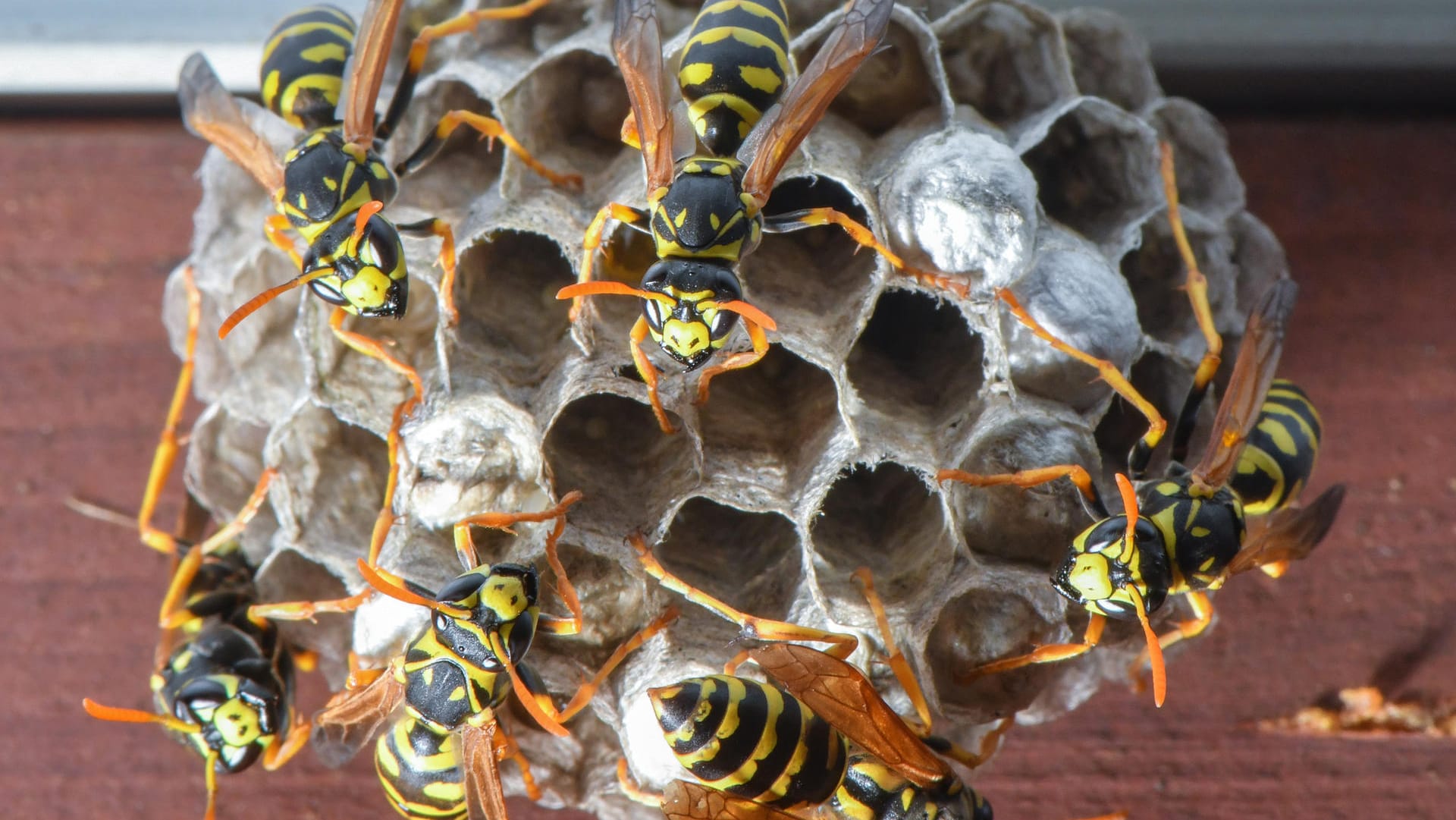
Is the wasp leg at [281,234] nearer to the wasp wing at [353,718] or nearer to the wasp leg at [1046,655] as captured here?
the wasp wing at [353,718]

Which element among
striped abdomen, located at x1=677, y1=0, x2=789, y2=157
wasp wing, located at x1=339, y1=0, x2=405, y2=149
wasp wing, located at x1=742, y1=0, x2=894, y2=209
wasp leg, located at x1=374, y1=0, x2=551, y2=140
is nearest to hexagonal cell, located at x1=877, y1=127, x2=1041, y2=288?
wasp wing, located at x1=742, y1=0, x2=894, y2=209

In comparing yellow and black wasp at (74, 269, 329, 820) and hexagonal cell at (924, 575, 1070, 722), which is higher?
hexagonal cell at (924, 575, 1070, 722)

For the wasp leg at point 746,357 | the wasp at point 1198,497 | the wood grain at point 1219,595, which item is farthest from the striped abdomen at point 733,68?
the wood grain at point 1219,595

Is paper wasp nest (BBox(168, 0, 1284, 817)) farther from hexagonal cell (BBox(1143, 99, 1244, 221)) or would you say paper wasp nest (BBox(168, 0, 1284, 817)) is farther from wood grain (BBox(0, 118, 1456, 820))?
wood grain (BBox(0, 118, 1456, 820))

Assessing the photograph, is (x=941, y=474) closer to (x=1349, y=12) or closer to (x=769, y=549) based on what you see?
(x=769, y=549)

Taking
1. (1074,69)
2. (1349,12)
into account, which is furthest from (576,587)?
(1349,12)

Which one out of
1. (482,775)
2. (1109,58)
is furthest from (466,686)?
(1109,58)
